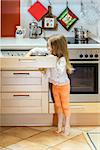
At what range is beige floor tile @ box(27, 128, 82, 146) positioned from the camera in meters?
3.53

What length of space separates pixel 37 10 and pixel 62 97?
47.4 inches

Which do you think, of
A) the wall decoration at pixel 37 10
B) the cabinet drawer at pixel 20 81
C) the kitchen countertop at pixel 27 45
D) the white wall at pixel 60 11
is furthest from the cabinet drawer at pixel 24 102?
the wall decoration at pixel 37 10

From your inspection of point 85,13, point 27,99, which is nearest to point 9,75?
point 27,99

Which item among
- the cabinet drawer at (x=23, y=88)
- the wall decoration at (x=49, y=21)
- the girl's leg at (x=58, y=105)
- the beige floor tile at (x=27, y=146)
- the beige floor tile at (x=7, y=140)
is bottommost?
the beige floor tile at (x=27, y=146)

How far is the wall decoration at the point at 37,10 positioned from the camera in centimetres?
437

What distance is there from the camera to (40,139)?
361 centimetres

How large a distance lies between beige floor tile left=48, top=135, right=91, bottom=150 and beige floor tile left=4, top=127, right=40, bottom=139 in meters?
0.40

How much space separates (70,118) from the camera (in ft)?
13.1

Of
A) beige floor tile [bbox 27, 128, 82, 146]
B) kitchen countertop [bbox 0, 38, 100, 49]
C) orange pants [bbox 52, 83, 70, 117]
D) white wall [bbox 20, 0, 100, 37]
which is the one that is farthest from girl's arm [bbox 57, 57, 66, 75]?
white wall [bbox 20, 0, 100, 37]

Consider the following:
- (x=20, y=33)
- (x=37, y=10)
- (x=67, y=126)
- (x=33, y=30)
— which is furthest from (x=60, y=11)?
(x=67, y=126)

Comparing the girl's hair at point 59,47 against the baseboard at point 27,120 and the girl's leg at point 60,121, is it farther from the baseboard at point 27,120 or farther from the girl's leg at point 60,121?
the baseboard at point 27,120

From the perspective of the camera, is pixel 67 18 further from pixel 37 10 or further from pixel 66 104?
pixel 66 104

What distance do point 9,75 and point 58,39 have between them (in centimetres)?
62

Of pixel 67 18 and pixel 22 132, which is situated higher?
pixel 67 18
